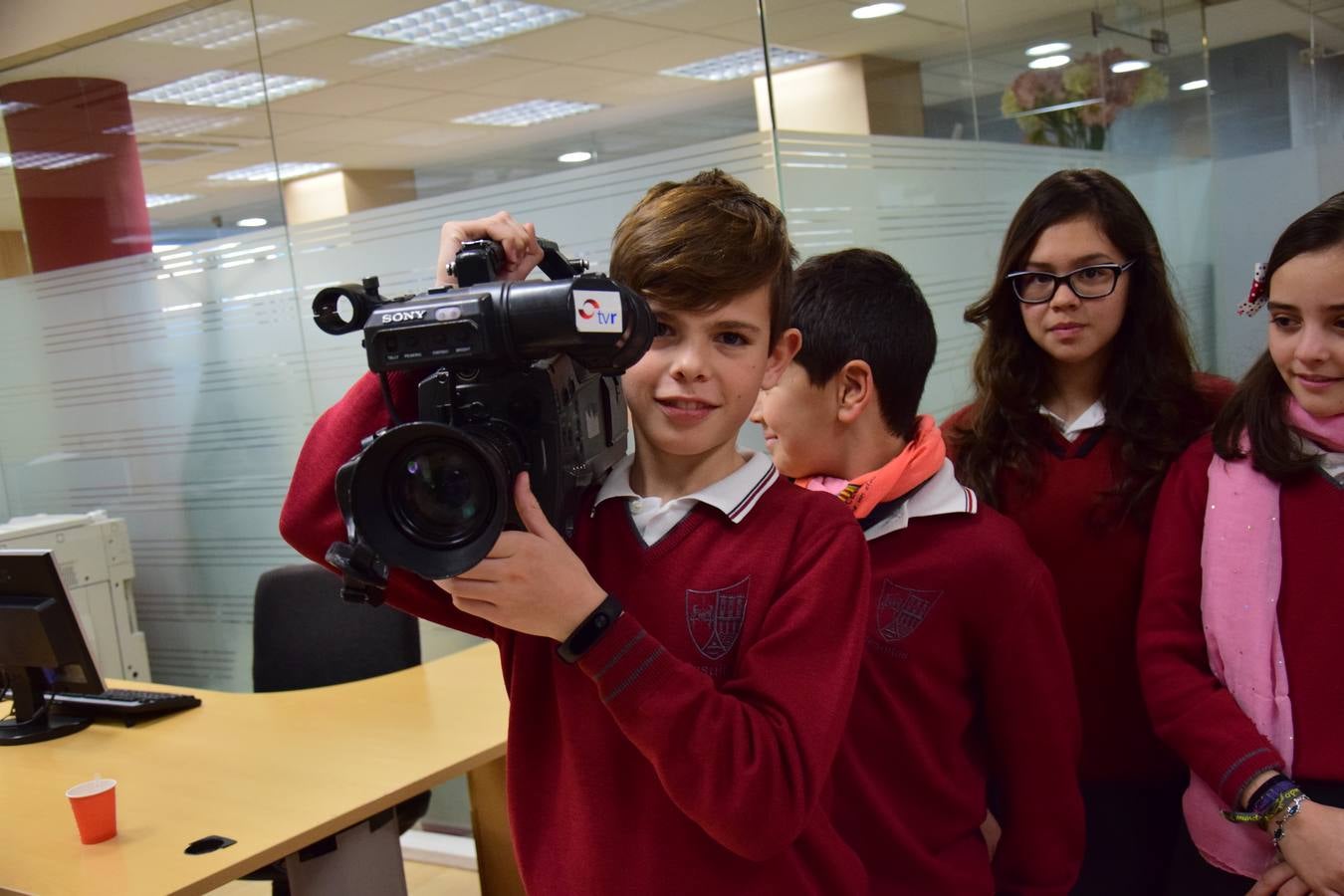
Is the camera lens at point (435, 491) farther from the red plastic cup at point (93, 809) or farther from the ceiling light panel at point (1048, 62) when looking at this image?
the ceiling light panel at point (1048, 62)

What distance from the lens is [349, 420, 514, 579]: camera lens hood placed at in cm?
81

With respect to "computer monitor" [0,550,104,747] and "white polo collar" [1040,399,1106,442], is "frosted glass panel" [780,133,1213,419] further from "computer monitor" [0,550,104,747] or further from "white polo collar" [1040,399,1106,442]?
"computer monitor" [0,550,104,747]

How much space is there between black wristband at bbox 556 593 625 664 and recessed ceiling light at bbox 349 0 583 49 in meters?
2.60

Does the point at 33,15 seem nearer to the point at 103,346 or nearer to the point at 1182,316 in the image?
the point at 103,346

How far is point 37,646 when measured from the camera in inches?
97.5

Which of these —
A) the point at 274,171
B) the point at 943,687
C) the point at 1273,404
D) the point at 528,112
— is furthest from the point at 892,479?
the point at 274,171

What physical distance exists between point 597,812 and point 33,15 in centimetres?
431

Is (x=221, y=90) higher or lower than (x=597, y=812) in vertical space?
higher

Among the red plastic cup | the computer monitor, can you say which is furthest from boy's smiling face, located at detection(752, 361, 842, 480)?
the computer monitor

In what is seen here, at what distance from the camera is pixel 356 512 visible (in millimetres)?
826

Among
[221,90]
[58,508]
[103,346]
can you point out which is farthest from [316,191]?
[58,508]

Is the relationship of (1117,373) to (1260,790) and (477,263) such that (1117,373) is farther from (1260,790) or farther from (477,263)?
(477,263)

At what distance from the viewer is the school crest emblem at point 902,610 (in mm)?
1249

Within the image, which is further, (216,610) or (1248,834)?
(216,610)
